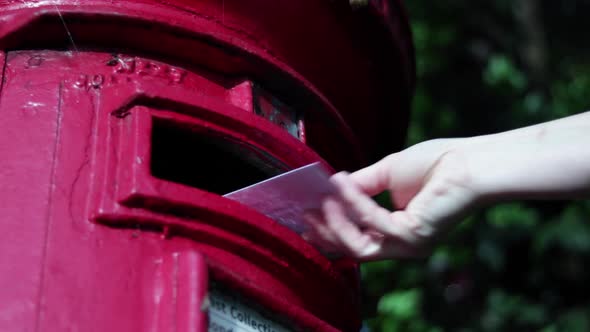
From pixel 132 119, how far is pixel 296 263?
0.40m

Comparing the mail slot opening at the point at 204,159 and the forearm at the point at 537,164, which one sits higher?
the mail slot opening at the point at 204,159

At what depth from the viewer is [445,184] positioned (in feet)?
4.43

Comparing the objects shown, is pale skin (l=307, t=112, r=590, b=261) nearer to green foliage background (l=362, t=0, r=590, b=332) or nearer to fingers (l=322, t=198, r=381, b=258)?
fingers (l=322, t=198, r=381, b=258)

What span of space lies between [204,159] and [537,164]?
2.51ft

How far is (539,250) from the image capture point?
3.76 meters

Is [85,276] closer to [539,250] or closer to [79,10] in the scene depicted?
[79,10]

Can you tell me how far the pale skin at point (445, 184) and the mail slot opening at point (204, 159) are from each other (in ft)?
0.68

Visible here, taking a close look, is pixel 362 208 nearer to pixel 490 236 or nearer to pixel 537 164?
pixel 537 164

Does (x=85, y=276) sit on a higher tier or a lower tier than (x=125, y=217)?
lower

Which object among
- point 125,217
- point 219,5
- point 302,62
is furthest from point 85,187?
point 302,62

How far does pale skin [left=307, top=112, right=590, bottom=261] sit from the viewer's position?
4.25 ft

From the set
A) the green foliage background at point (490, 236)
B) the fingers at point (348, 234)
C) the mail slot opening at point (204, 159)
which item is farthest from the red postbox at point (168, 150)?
the green foliage background at point (490, 236)

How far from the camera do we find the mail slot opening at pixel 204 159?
1582 millimetres

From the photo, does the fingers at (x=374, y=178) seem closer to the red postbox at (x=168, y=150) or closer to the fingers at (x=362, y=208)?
the fingers at (x=362, y=208)
